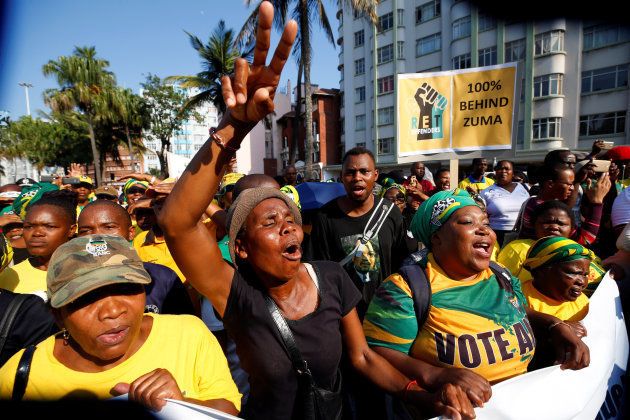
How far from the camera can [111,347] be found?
4.49 ft

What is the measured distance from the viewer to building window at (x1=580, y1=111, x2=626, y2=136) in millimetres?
22641

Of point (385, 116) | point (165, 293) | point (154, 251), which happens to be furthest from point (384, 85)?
point (165, 293)

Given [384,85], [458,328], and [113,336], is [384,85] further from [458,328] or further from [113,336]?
[113,336]

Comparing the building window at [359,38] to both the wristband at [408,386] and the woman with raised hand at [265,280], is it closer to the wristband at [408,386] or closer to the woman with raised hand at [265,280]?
A: the woman with raised hand at [265,280]

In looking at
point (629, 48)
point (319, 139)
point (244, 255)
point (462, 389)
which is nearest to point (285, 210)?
point (244, 255)

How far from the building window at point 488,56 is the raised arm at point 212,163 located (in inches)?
1152

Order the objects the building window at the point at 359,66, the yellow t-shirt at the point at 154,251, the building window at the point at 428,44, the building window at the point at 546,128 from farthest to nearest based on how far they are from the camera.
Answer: the building window at the point at 359,66, the building window at the point at 428,44, the building window at the point at 546,128, the yellow t-shirt at the point at 154,251

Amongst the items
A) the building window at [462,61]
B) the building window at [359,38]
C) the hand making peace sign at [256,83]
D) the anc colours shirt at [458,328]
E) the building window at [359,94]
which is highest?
the building window at [359,38]

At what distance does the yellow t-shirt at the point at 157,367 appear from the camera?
1.33 meters

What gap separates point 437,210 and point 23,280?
2482 millimetres

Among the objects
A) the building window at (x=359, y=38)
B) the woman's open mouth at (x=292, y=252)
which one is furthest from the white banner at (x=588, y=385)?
the building window at (x=359, y=38)

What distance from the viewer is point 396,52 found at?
32875mm

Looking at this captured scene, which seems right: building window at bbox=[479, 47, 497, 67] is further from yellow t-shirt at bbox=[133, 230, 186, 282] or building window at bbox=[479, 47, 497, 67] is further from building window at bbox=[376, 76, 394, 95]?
yellow t-shirt at bbox=[133, 230, 186, 282]

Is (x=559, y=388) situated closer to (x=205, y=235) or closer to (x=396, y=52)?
(x=205, y=235)
